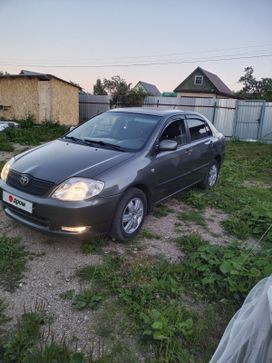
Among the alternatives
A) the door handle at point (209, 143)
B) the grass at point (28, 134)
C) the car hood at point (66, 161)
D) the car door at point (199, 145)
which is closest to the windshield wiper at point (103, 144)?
the car hood at point (66, 161)

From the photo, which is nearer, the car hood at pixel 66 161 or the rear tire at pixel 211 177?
the car hood at pixel 66 161

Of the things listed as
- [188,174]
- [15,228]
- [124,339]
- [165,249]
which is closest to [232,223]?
[188,174]

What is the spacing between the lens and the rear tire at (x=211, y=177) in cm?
543

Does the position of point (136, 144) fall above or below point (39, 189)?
above

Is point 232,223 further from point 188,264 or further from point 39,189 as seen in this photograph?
point 39,189

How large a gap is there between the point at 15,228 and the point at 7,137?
752cm

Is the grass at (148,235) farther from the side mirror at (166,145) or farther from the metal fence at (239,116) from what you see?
the metal fence at (239,116)

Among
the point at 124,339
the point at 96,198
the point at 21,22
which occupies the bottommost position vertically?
the point at 124,339

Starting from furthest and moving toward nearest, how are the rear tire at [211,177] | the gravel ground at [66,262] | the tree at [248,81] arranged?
the tree at [248,81] < the rear tire at [211,177] < the gravel ground at [66,262]

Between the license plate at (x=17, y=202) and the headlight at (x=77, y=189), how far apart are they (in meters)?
0.30

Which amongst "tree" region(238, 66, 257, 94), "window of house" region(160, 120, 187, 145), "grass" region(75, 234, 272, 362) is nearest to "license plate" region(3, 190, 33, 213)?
"grass" region(75, 234, 272, 362)

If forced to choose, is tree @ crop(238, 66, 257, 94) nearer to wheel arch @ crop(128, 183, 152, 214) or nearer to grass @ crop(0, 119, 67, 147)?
grass @ crop(0, 119, 67, 147)

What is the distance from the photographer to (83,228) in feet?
9.43

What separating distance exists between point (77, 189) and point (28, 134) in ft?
29.4
